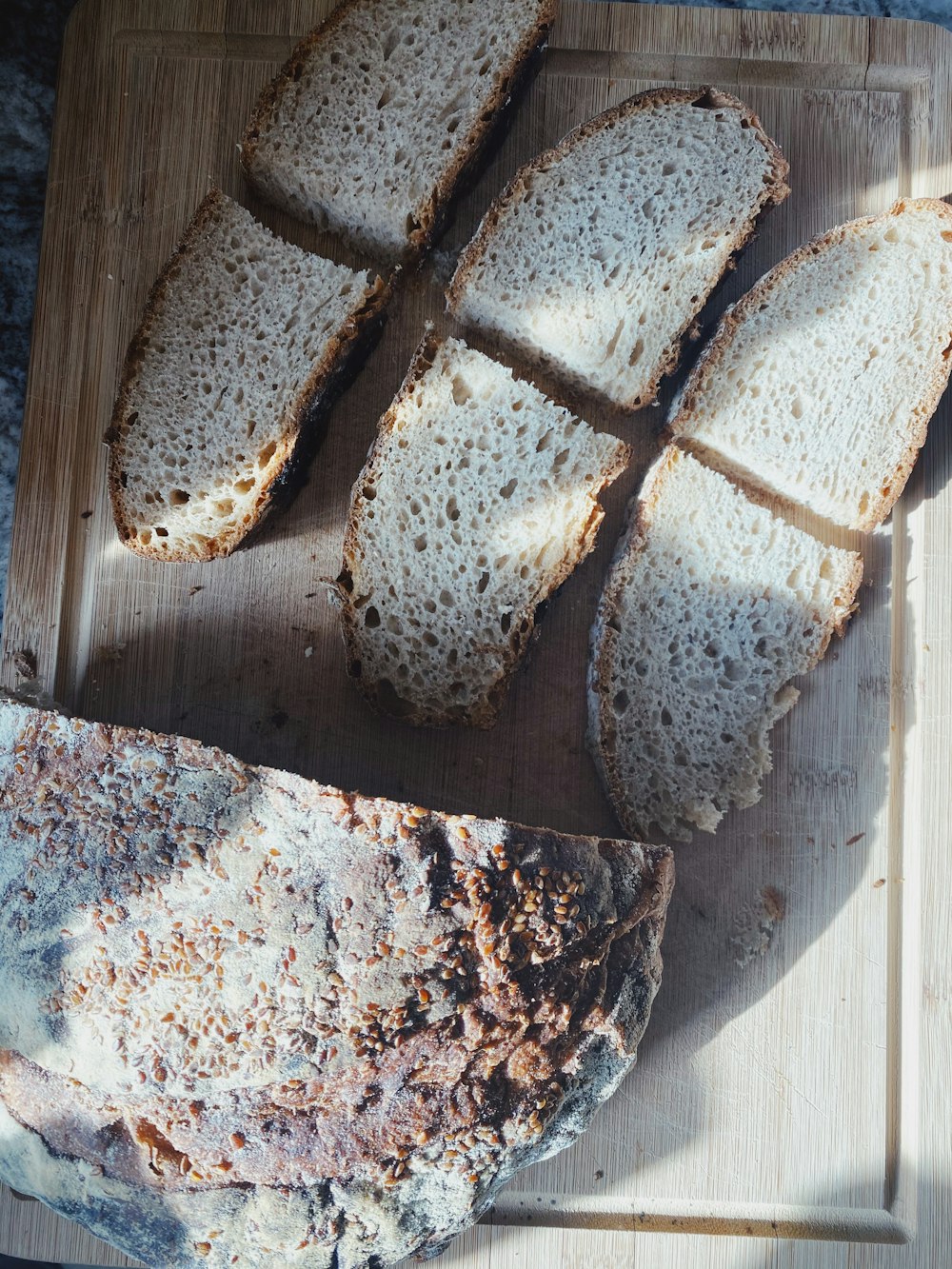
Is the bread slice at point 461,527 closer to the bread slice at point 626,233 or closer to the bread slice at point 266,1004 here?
the bread slice at point 626,233

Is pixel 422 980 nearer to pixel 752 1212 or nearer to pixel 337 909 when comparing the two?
pixel 337 909

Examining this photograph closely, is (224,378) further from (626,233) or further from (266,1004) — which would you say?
(266,1004)

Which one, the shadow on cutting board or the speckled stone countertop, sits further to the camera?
the speckled stone countertop

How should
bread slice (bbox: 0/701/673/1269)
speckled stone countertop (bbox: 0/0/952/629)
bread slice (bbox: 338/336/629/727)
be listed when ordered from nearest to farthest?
bread slice (bbox: 0/701/673/1269) < bread slice (bbox: 338/336/629/727) < speckled stone countertop (bbox: 0/0/952/629)

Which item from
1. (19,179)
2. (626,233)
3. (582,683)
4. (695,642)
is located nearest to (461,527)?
(582,683)

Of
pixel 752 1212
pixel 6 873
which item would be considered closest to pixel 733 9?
pixel 6 873

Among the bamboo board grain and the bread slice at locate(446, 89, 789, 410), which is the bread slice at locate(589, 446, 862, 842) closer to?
the bamboo board grain

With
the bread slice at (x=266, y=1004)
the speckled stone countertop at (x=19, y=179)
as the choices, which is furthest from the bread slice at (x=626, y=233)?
the bread slice at (x=266, y=1004)

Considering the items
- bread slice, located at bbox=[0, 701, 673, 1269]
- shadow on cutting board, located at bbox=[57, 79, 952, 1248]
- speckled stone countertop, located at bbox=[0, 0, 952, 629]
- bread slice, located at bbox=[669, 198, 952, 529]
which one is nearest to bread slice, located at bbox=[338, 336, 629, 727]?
shadow on cutting board, located at bbox=[57, 79, 952, 1248]
